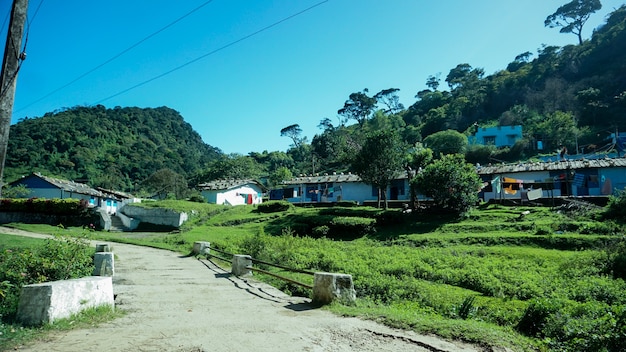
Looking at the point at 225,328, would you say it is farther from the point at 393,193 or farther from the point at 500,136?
the point at 500,136

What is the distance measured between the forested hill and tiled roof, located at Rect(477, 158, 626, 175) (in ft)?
200

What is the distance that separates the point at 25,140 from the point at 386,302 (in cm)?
8690

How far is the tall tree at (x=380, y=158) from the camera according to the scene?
3316 centimetres

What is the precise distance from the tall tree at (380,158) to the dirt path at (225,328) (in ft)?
81.4

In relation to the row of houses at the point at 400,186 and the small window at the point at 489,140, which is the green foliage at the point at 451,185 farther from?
the small window at the point at 489,140

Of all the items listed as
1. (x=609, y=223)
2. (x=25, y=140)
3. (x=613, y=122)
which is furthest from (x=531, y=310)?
(x=25, y=140)

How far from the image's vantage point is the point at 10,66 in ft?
24.6

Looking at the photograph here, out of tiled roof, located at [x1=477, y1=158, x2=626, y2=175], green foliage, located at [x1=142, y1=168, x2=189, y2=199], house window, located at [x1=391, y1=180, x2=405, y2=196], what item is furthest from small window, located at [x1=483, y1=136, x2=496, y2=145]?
green foliage, located at [x1=142, y1=168, x2=189, y2=199]

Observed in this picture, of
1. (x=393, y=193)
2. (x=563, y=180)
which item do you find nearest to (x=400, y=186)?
(x=393, y=193)

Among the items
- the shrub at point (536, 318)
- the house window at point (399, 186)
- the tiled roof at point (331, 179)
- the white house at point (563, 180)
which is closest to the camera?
the shrub at point (536, 318)

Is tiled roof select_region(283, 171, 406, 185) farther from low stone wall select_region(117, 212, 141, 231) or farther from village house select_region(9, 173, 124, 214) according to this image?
village house select_region(9, 173, 124, 214)

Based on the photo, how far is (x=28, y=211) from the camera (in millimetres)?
32281

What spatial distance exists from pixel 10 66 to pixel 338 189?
126ft

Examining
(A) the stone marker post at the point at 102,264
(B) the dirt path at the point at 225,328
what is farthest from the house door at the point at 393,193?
(A) the stone marker post at the point at 102,264
